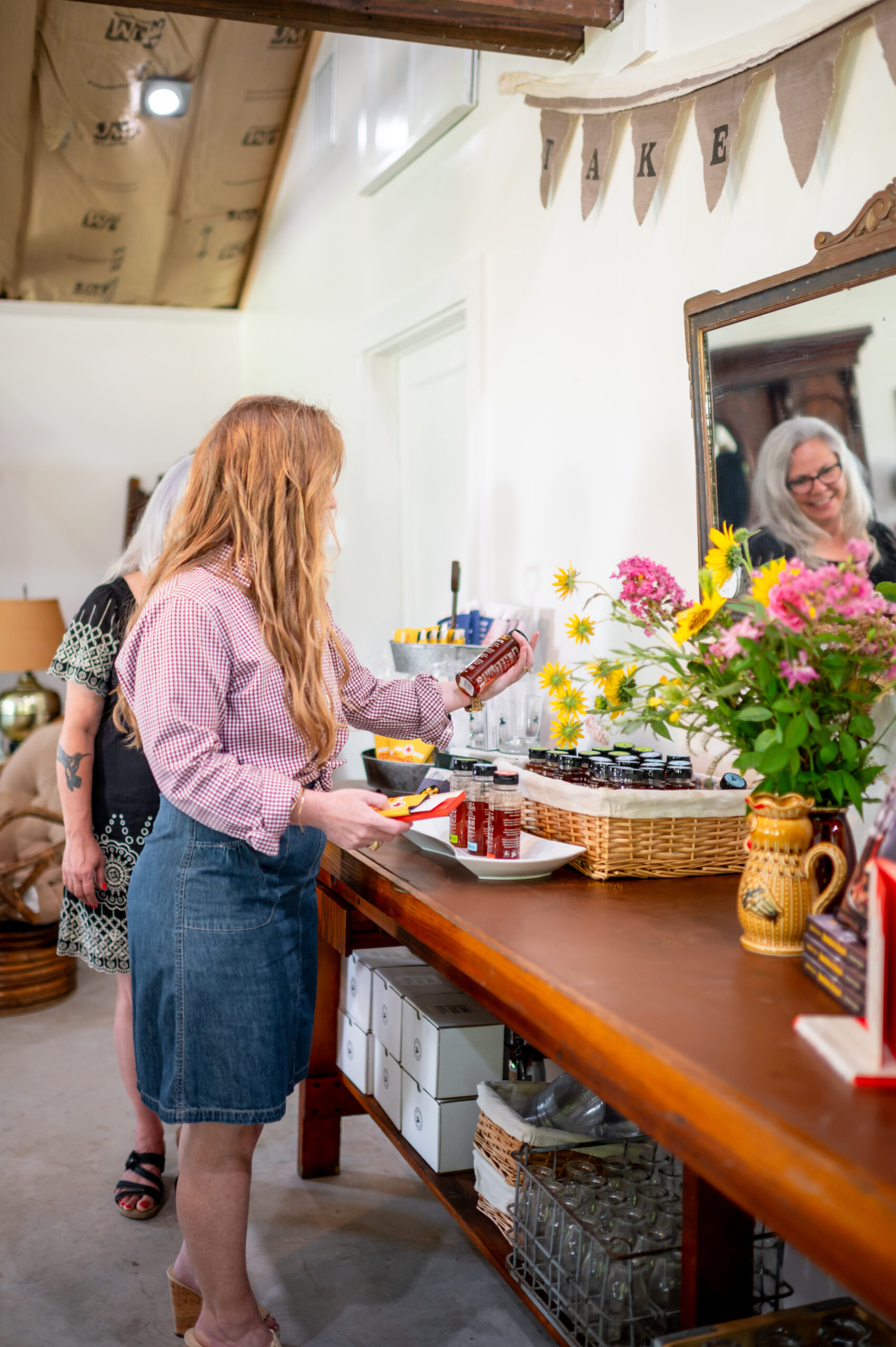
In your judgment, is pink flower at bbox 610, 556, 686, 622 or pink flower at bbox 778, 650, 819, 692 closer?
pink flower at bbox 778, 650, 819, 692

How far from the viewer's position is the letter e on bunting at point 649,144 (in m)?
2.15

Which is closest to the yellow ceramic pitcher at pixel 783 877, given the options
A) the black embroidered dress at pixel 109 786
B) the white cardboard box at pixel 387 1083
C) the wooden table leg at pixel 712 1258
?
the wooden table leg at pixel 712 1258

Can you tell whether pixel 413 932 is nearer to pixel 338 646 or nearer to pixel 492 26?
pixel 338 646

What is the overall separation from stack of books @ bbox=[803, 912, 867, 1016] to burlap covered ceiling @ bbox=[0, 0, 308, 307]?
3.89 m

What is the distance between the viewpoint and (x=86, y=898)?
2.27 m

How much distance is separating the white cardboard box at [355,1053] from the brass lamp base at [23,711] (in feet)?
10.8

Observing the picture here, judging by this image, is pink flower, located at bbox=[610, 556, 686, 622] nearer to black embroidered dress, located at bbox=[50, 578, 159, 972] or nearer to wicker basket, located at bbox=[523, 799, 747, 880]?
wicker basket, located at bbox=[523, 799, 747, 880]

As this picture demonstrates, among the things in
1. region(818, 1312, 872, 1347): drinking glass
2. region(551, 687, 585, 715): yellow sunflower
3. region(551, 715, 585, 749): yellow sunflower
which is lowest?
region(818, 1312, 872, 1347): drinking glass

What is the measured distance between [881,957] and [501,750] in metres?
1.46

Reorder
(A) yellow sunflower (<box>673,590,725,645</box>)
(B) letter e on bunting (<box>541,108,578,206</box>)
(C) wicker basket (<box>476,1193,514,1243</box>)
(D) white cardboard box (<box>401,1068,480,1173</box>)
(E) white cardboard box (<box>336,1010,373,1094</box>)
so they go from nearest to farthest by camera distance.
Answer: (A) yellow sunflower (<box>673,590,725,645</box>) → (C) wicker basket (<box>476,1193,514,1243</box>) → (D) white cardboard box (<box>401,1068,480,1173</box>) → (E) white cardboard box (<box>336,1010,373,1094</box>) → (B) letter e on bunting (<box>541,108,578,206</box>)

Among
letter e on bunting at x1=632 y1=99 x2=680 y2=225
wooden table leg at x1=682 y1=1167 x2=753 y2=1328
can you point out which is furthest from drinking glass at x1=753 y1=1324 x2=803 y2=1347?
letter e on bunting at x1=632 y1=99 x2=680 y2=225

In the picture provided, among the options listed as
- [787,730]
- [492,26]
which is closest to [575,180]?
[492,26]

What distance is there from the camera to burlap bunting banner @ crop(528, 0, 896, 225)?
→ 1.72 meters

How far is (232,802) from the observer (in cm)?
146
